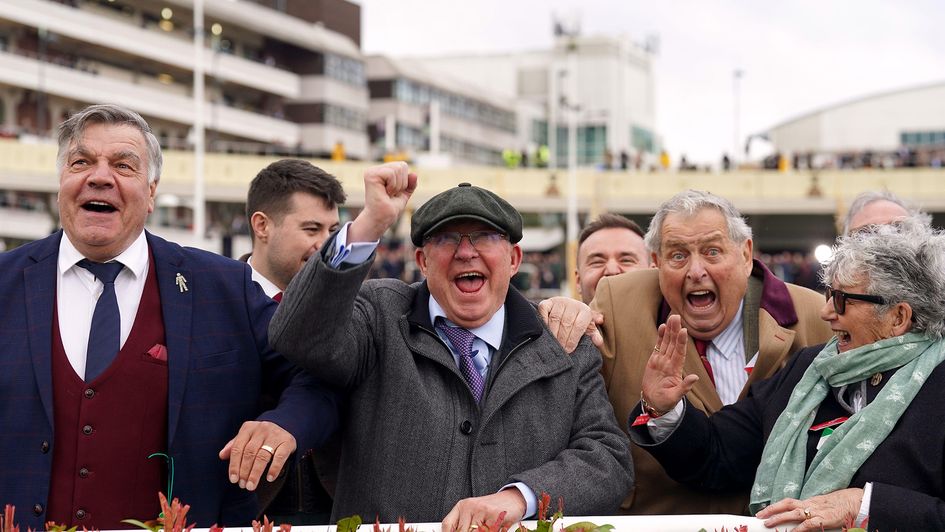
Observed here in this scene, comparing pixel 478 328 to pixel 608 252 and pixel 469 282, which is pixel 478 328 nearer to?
pixel 469 282

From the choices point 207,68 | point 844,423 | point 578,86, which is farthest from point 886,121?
point 844,423

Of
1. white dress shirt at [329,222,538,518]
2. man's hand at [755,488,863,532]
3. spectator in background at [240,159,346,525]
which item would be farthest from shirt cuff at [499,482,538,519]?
spectator in background at [240,159,346,525]

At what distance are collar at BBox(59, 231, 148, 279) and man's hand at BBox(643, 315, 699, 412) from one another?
6.42 feet

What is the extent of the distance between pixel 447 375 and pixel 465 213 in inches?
23.4

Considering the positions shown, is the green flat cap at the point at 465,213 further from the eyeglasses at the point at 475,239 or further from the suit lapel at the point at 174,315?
the suit lapel at the point at 174,315

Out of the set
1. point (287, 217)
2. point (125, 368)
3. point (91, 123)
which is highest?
point (91, 123)

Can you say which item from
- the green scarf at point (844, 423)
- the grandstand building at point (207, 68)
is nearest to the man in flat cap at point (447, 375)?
the green scarf at point (844, 423)

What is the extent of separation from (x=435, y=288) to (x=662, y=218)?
1.40m

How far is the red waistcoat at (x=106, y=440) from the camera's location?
414cm

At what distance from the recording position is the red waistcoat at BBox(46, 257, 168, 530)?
4141 millimetres

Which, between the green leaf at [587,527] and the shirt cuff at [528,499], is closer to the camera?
the green leaf at [587,527]

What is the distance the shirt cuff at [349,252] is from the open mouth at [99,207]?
2.83 ft

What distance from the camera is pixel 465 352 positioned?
4.48 meters

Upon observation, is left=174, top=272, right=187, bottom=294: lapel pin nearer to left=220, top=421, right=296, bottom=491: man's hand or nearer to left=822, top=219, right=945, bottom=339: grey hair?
left=220, top=421, right=296, bottom=491: man's hand
